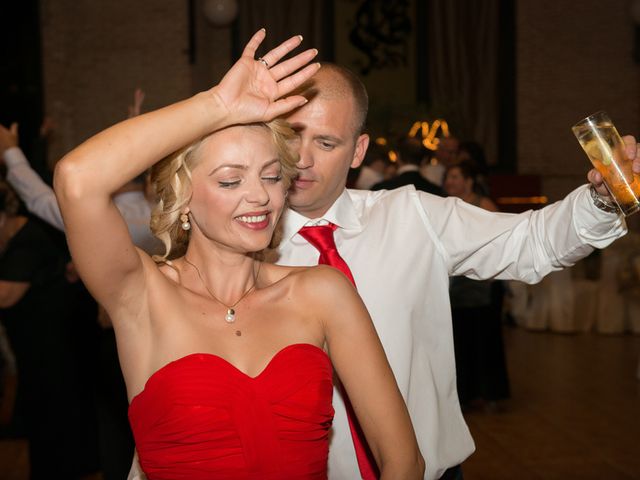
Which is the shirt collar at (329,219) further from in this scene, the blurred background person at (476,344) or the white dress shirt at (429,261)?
the blurred background person at (476,344)

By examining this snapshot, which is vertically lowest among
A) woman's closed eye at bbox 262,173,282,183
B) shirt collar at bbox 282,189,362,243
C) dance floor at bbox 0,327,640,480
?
dance floor at bbox 0,327,640,480

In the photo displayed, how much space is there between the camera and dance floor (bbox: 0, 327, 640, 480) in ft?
14.3

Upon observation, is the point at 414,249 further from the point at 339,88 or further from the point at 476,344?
the point at 476,344

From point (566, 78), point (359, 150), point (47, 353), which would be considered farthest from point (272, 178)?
point (566, 78)

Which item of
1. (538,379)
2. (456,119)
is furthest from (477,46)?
(538,379)

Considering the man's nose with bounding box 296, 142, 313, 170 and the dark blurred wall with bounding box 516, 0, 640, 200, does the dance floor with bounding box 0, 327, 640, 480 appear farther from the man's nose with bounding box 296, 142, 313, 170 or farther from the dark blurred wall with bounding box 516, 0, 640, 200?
the dark blurred wall with bounding box 516, 0, 640, 200

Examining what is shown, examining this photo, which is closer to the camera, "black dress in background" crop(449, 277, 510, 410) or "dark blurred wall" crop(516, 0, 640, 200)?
"black dress in background" crop(449, 277, 510, 410)

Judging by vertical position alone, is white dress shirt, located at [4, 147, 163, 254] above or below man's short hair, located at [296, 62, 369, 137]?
below

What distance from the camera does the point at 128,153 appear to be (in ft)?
4.83

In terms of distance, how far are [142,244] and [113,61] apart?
8.19m

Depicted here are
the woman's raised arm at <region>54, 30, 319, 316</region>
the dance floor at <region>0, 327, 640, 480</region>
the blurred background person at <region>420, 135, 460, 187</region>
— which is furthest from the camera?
the blurred background person at <region>420, 135, 460, 187</region>

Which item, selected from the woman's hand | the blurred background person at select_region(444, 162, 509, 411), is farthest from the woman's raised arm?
the blurred background person at select_region(444, 162, 509, 411)

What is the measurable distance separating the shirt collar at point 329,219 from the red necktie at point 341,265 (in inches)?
0.6

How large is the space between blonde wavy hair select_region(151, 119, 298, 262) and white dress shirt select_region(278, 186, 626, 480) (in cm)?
43
